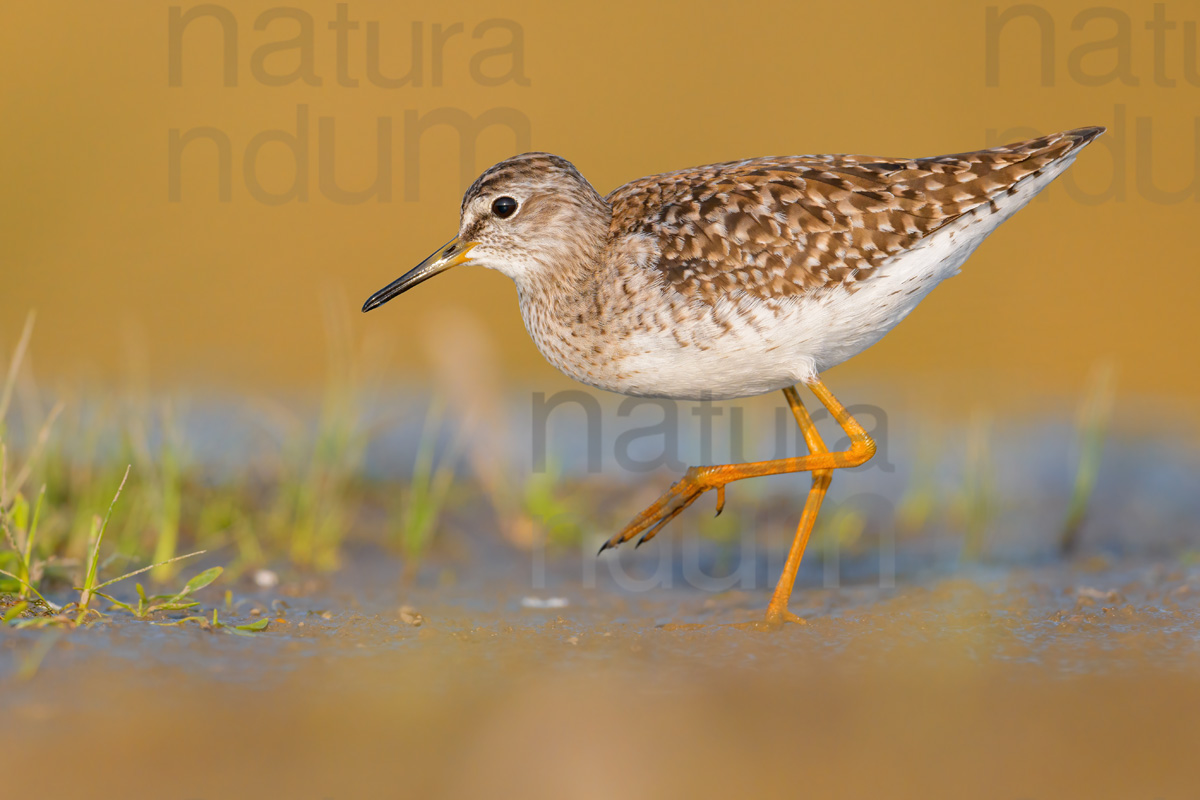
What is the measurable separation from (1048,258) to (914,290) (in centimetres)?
988

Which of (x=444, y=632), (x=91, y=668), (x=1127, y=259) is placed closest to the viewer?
(x=91, y=668)

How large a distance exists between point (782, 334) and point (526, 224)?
60.0 inches

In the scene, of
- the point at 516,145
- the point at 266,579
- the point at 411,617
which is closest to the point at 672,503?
the point at 411,617

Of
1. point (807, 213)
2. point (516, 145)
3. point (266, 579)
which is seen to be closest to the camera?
point (807, 213)

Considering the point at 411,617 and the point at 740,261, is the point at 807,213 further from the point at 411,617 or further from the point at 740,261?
the point at 411,617

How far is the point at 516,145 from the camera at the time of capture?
15.3 m

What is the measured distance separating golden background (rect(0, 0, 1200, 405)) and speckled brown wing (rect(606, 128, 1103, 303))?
545cm

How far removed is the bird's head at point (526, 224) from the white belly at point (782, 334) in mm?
734

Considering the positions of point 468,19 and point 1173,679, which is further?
point 468,19

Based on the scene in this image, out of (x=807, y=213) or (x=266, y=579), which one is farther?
(x=266, y=579)

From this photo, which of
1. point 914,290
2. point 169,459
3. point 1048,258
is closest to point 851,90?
point 1048,258

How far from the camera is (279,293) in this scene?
13.4 meters

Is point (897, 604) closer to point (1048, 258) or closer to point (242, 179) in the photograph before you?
point (1048, 258)

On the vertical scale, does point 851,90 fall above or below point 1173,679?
above
